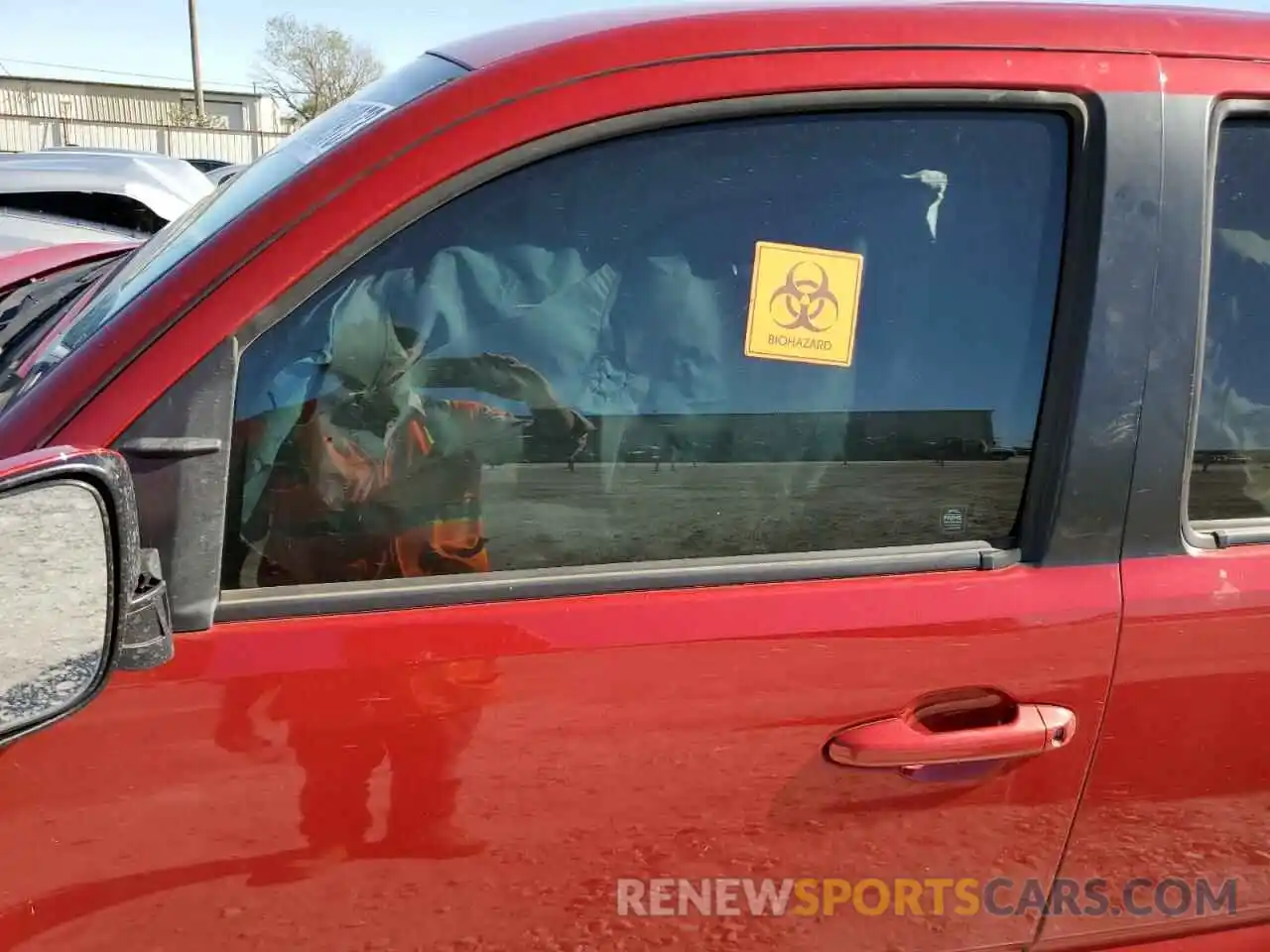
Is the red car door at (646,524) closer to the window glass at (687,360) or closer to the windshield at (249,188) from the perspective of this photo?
the window glass at (687,360)

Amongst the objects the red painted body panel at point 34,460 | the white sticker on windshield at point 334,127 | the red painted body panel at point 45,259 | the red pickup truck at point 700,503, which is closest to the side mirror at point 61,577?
the red painted body panel at point 34,460

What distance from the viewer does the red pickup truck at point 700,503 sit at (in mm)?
1272

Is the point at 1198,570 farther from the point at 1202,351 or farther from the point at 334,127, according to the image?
the point at 334,127

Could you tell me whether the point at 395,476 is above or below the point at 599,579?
above

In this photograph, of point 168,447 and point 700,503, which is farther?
point 700,503

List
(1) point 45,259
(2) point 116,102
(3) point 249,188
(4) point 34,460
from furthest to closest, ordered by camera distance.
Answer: (2) point 116,102
(1) point 45,259
(3) point 249,188
(4) point 34,460

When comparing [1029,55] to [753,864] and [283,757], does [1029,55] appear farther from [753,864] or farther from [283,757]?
[283,757]

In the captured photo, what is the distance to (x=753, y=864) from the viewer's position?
4.63 ft

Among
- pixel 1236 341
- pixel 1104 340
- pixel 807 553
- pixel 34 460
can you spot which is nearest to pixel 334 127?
pixel 34 460

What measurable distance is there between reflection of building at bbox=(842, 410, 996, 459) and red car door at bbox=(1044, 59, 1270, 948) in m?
0.23

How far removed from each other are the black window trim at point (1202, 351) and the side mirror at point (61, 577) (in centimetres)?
142

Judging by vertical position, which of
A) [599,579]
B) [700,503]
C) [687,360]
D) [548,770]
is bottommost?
[548,770]

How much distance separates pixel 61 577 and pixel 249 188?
2.52 ft

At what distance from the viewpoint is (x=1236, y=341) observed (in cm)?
152
